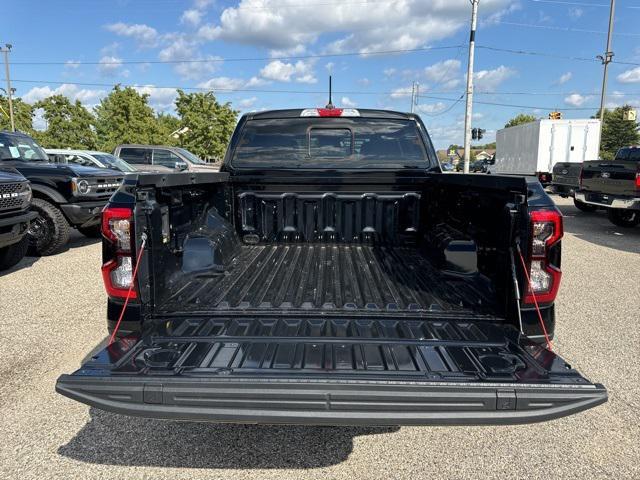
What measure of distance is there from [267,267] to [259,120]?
4.75ft

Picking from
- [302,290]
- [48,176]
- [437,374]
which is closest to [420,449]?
[437,374]

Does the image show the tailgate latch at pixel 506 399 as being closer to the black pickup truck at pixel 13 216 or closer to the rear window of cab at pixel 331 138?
the rear window of cab at pixel 331 138

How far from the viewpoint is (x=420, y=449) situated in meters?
2.58

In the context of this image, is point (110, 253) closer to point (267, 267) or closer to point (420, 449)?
point (267, 267)

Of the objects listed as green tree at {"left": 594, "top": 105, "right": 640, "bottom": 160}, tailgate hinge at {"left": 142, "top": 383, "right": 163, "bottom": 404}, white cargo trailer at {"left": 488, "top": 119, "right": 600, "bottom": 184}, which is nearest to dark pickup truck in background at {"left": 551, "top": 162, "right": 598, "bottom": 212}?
white cargo trailer at {"left": 488, "top": 119, "right": 600, "bottom": 184}

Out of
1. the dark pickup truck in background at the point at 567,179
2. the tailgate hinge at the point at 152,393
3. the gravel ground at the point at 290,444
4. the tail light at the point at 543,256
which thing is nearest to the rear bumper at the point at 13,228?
the gravel ground at the point at 290,444

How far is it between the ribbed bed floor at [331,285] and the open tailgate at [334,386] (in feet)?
1.83

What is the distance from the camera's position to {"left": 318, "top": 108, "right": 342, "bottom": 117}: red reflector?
3943 mm

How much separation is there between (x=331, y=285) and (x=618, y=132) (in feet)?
204

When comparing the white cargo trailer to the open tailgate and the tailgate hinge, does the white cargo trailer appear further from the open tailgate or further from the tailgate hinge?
the tailgate hinge

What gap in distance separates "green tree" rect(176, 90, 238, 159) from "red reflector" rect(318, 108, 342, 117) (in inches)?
1420

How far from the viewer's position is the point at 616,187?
34.6 feet

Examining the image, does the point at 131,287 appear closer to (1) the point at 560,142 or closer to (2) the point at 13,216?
(2) the point at 13,216

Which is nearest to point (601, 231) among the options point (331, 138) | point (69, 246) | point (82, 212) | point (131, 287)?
point (331, 138)
